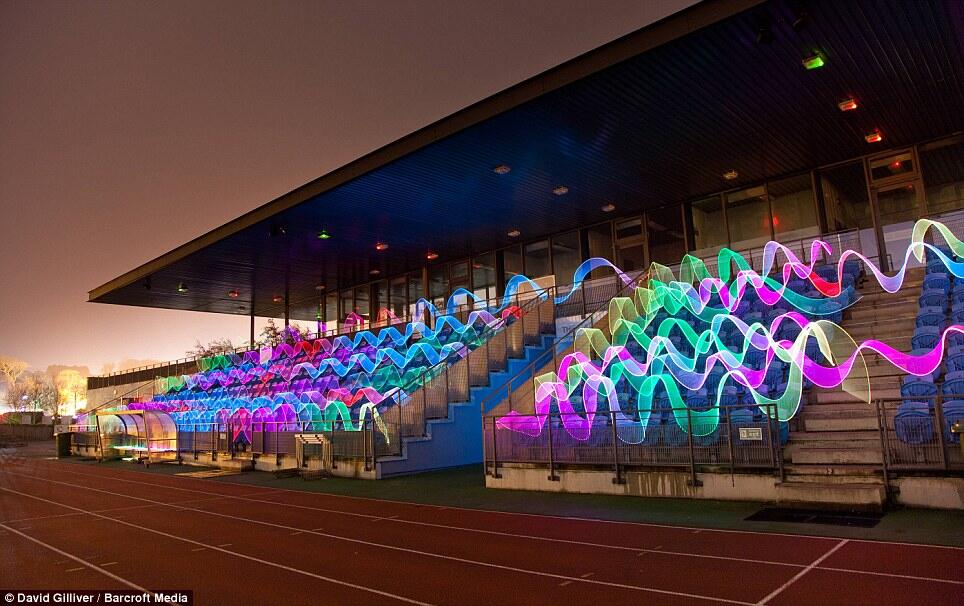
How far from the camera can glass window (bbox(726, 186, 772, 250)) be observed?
2292 centimetres

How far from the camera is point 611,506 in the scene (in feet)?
38.5

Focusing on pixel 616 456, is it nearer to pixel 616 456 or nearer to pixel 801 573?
pixel 616 456

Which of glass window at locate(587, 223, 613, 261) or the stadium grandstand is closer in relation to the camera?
the stadium grandstand

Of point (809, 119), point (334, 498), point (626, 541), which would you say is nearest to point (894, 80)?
point (809, 119)

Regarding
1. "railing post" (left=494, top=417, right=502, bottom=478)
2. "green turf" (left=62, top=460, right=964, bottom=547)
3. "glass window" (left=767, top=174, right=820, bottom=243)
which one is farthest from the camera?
"glass window" (left=767, top=174, right=820, bottom=243)

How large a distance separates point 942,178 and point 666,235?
8768 millimetres

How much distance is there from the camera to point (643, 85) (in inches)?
606

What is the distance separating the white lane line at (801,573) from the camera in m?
6.28

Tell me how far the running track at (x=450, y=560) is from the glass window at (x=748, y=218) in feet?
51.5

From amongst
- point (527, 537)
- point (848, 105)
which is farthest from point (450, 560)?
point (848, 105)

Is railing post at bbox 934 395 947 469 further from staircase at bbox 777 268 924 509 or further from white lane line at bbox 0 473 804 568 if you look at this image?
white lane line at bbox 0 473 804 568

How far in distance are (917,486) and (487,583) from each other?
281 inches

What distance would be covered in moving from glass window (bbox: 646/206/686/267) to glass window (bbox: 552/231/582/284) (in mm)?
3454

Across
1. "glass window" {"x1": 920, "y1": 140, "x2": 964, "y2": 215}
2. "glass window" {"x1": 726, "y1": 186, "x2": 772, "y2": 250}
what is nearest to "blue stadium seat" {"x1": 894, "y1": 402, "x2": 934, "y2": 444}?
"glass window" {"x1": 920, "y1": 140, "x2": 964, "y2": 215}
